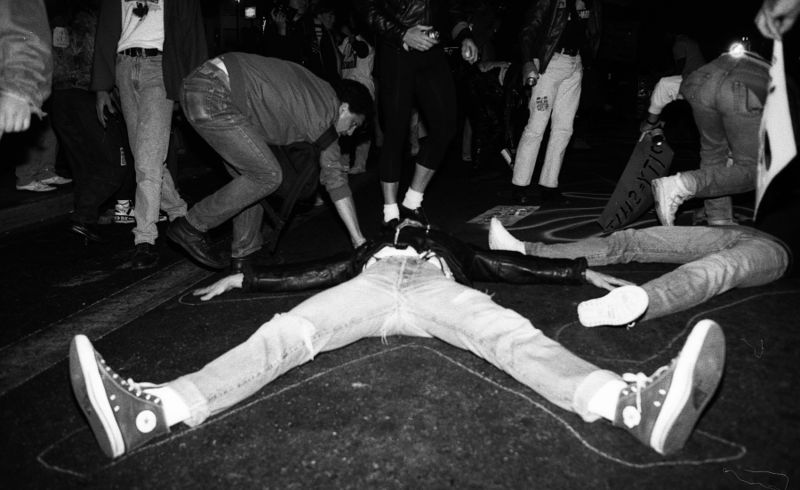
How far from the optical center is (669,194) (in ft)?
13.1

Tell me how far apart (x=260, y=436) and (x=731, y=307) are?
2454 millimetres

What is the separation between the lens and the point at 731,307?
3238mm

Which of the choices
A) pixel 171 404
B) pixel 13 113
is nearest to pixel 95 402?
pixel 171 404

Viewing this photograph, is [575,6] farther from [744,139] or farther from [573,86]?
[744,139]

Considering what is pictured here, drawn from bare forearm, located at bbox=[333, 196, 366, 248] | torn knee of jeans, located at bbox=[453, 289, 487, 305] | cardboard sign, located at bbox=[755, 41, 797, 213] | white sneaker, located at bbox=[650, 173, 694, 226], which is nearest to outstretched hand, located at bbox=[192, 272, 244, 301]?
bare forearm, located at bbox=[333, 196, 366, 248]

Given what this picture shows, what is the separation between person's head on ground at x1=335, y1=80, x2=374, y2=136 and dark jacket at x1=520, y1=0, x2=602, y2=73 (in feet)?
7.45

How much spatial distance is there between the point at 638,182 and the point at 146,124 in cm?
367

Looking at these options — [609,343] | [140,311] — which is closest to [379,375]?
[609,343]

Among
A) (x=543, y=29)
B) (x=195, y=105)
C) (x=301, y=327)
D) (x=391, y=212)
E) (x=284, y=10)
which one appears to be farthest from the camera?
(x=284, y=10)

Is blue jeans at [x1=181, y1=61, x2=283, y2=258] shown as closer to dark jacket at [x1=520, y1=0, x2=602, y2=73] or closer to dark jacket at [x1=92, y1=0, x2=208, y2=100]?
dark jacket at [x1=92, y1=0, x2=208, y2=100]

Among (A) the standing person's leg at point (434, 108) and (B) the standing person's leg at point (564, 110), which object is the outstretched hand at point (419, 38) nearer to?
(A) the standing person's leg at point (434, 108)

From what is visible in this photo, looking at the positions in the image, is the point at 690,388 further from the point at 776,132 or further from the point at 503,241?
the point at 503,241

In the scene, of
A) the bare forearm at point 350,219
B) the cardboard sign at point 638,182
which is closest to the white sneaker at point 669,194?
the cardboard sign at point 638,182

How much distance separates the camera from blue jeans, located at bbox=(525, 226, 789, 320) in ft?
9.67
